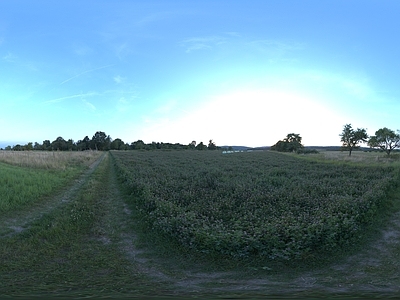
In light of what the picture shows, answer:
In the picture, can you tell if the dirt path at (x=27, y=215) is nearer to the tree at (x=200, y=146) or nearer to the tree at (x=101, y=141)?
the tree at (x=101, y=141)

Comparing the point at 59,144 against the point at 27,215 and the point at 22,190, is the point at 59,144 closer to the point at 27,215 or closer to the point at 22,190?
the point at 22,190

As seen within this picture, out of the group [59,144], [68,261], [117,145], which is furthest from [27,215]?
[59,144]

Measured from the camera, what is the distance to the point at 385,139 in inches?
2296

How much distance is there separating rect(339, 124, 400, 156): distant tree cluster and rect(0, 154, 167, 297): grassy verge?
64.7 meters

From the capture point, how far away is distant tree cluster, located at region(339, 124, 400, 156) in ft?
189

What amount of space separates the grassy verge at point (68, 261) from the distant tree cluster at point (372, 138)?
6474 cm

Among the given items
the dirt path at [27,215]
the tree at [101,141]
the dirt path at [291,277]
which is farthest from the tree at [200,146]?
the dirt path at [291,277]

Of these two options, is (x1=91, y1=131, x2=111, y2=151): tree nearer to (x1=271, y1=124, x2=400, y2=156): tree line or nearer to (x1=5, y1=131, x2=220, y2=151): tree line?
(x1=5, y1=131, x2=220, y2=151): tree line

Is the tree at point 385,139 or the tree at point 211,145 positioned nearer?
the tree at point 385,139

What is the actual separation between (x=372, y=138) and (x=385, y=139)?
8.55ft

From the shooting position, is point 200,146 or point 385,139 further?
point 200,146

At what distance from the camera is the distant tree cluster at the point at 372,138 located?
57719mm

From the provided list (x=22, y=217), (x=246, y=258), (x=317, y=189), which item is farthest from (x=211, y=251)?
(x=317, y=189)

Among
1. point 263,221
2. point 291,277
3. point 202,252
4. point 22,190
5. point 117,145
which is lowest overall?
point 291,277
